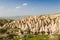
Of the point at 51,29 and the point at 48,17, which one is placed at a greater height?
the point at 48,17

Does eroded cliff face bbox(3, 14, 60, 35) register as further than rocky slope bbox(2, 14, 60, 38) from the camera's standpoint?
Yes

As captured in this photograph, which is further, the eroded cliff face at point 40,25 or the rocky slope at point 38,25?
the eroded cliff face at point 40,25

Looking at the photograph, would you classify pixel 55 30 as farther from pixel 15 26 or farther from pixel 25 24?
pixel 15 26

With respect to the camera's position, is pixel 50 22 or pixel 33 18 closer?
pixel 50 22

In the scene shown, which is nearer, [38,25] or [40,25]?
[40,25]

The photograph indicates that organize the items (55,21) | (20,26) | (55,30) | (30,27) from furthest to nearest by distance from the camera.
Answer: (20,26) < (30,27) < (55,21) < (55,30)

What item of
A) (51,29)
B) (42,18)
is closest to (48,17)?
(42,18)

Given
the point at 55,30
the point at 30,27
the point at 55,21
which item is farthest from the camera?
the point at 30,27

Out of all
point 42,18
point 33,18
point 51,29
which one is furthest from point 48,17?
point 51,29
